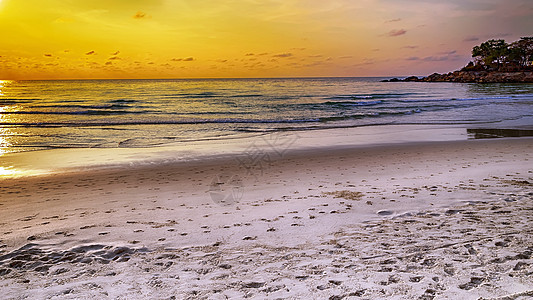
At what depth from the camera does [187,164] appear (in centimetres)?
1025

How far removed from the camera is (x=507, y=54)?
9550cm

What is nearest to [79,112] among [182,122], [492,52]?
[182,122]

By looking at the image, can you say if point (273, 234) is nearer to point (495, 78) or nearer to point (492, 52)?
point (495, 78)

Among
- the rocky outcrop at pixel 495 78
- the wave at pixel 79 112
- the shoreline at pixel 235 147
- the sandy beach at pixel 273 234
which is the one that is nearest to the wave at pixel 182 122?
the shoreline at pixel 235 147

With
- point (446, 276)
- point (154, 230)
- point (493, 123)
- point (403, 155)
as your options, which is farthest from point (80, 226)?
point (493, 123)

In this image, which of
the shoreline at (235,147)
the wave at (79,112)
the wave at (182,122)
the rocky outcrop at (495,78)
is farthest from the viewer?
the rocky outcrop at (495,78)

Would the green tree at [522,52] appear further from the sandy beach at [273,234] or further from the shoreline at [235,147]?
the sandy beach at [273,234]

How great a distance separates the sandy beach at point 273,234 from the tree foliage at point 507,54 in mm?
104880

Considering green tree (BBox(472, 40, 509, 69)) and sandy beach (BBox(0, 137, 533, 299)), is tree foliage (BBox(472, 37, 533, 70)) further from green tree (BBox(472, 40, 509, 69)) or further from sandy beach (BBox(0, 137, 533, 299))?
sandy beach (BBox(0, 137, 533, 299))

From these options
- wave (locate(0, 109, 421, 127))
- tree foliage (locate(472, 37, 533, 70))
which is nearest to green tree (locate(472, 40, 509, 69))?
tree foliage (locate(472, 37, 533, 70))

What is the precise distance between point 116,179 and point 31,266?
4793 mm

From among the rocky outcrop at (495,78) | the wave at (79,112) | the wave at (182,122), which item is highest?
the rocky outcrop at (495,78)

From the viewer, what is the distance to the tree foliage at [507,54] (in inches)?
3693

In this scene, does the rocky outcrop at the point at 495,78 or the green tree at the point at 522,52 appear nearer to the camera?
the rocky outcrop at the point at 495,78
